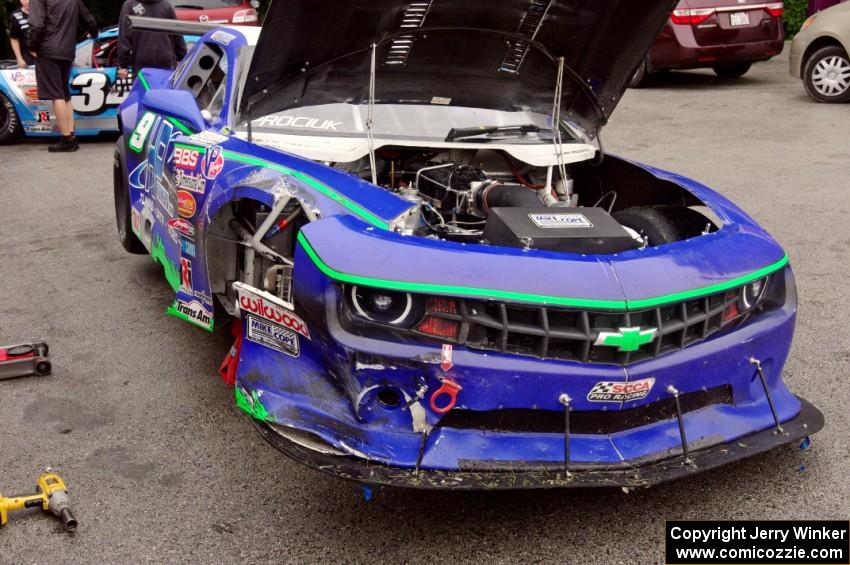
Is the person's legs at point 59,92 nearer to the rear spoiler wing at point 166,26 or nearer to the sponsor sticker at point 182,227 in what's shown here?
the rear spoiler wing at point 166,26

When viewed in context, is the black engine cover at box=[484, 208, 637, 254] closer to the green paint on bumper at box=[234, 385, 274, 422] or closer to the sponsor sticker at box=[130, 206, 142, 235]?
the green paint on bumper at box=[234, 385, 274, 422]

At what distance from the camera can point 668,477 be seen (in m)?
3.04

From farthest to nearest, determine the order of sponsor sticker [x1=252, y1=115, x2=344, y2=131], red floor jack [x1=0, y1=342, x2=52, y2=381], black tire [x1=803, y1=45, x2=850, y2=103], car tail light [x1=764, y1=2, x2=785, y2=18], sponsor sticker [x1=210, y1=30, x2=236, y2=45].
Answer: car tail light [x1=764, y1=2, x2=785, y2=18]
black tire [x1=803, y1=45, x2=850, y2=103]
sponsor sticker [x1=210, y1=30, x2=236, y2=45]
red floor jack [x1=0, y1=342, x2=52, y2=381]
sponsor sticker [x1=252, y1=115, x2=344, y2=131]

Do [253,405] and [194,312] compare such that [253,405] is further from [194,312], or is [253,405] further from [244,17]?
[244,17]

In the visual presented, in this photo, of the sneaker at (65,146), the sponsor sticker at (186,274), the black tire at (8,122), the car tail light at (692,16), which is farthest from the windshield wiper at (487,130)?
the car tail light at (692,16)

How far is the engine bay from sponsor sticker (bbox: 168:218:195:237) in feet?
2.50

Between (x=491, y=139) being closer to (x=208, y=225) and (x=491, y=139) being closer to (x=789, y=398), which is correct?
(x=208, y=225)

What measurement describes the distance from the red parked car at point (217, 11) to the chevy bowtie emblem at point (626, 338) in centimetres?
1067

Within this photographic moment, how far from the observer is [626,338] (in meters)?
3.02

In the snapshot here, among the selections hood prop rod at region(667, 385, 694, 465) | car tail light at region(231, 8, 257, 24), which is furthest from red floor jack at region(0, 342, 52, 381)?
car tail light at region(231, 8, 257, 24)

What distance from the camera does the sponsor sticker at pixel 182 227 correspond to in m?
4.22

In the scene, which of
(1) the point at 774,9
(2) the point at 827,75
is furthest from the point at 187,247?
(1) the point at 774,9

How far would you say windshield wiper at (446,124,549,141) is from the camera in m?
4.65

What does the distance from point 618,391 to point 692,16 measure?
10515 mm
